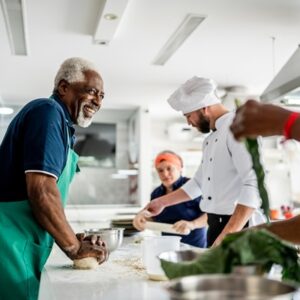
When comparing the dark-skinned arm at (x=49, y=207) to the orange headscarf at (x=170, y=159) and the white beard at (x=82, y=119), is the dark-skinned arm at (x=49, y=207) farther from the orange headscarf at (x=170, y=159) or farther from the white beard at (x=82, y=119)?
the orange headscarf at (x=170, y=159)

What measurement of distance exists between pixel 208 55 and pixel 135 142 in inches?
117

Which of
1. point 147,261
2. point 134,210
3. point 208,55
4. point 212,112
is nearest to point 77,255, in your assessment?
point 147,261

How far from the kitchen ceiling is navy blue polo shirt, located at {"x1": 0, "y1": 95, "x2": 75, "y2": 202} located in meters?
1.78

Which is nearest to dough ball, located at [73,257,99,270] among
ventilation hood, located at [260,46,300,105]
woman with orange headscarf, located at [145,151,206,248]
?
woman with orange headscarf, located at [145,151,206,248]

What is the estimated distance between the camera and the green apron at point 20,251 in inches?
57.7

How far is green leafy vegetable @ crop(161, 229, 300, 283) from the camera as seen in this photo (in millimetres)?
720

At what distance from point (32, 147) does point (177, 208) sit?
194cm

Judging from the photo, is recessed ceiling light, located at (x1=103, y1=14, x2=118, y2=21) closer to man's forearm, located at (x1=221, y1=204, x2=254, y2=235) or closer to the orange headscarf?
the orange headscarf

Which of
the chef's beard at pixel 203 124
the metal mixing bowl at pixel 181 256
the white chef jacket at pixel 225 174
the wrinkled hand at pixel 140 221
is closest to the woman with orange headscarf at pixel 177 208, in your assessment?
the wrinkled hand at pixel 140 221

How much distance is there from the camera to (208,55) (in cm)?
432

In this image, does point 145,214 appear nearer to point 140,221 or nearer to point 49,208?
point 140,221

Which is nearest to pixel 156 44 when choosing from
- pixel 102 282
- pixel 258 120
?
pixel 102 282

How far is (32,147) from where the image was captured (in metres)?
1.47

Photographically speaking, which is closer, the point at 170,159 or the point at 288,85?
the point at 288,85
